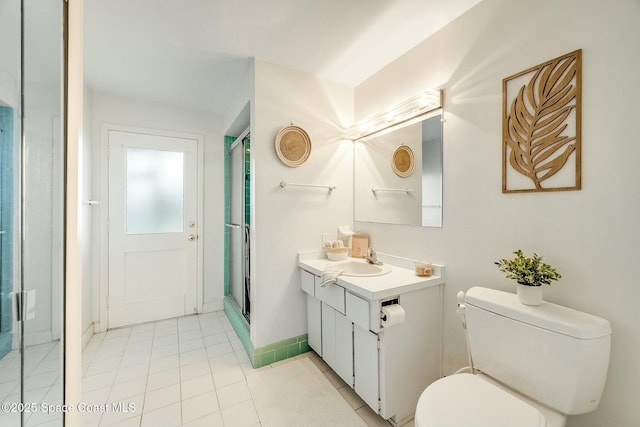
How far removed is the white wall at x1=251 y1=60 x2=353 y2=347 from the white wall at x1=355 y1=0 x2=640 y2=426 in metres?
0.81

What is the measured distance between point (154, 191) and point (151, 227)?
398 mm

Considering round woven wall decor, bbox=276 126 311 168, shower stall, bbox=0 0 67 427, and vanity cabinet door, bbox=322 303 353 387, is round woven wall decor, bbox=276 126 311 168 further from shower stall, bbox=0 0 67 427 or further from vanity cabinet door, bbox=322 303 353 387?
shower stall, bbox=0 0 67 427

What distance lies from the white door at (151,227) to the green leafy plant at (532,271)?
9.87ft

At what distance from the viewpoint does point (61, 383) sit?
0.84 meters

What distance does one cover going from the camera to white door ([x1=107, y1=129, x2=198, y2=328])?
2.67m

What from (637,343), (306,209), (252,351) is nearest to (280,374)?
(252,351)

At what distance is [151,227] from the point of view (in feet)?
9.26

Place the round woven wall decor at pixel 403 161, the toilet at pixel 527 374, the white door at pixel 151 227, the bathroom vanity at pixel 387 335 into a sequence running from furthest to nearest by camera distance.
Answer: the white door at pixel 151 227 < the round woven wall decor at pixel 403 161 < the bathroom vanity at pixel 387 335 < the toilet at pixel 527 374

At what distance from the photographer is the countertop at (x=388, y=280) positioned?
1.42m

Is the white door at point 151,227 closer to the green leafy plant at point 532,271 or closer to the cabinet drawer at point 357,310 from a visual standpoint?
the cabinet drawer at point 357,310

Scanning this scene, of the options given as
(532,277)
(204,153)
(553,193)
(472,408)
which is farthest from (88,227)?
(553,193)

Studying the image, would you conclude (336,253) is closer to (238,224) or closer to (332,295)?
(332,295)

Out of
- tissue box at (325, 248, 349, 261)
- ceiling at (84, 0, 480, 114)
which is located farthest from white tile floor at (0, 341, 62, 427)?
ceiling at (84, 0, 480, 114)

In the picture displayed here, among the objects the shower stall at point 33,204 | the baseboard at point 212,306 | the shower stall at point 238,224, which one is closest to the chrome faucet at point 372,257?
the shower stall at point 238,224
